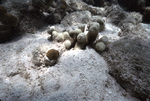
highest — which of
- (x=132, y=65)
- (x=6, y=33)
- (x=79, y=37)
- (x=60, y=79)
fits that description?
(x=79, y=37)

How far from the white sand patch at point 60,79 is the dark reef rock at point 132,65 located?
0.54 ft

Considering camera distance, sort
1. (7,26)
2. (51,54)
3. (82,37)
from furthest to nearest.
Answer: (7,26)
(82,37)
(51,54)

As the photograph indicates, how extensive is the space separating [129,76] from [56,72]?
1561mm

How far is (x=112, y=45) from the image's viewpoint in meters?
2.76

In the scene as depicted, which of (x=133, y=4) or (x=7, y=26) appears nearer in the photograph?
(x=7, y=26)

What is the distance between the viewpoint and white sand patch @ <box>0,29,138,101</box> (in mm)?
2039

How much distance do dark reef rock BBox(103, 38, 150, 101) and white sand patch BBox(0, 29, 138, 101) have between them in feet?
0.54

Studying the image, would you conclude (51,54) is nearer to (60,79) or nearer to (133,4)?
(60,79)

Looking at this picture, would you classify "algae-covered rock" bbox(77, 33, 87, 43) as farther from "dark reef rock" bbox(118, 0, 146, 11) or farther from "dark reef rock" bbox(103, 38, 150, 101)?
"dark reef rock" bbox(118, 0, 146, 11)

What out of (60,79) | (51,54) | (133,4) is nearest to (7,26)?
(51,54)

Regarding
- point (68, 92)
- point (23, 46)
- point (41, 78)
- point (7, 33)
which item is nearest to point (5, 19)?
point (7, 33)

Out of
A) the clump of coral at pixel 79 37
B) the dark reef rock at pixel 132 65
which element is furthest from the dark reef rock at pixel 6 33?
the dark reef rock at pixel 132 65

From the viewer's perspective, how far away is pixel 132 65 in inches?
84.3

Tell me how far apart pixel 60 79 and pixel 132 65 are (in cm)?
155
